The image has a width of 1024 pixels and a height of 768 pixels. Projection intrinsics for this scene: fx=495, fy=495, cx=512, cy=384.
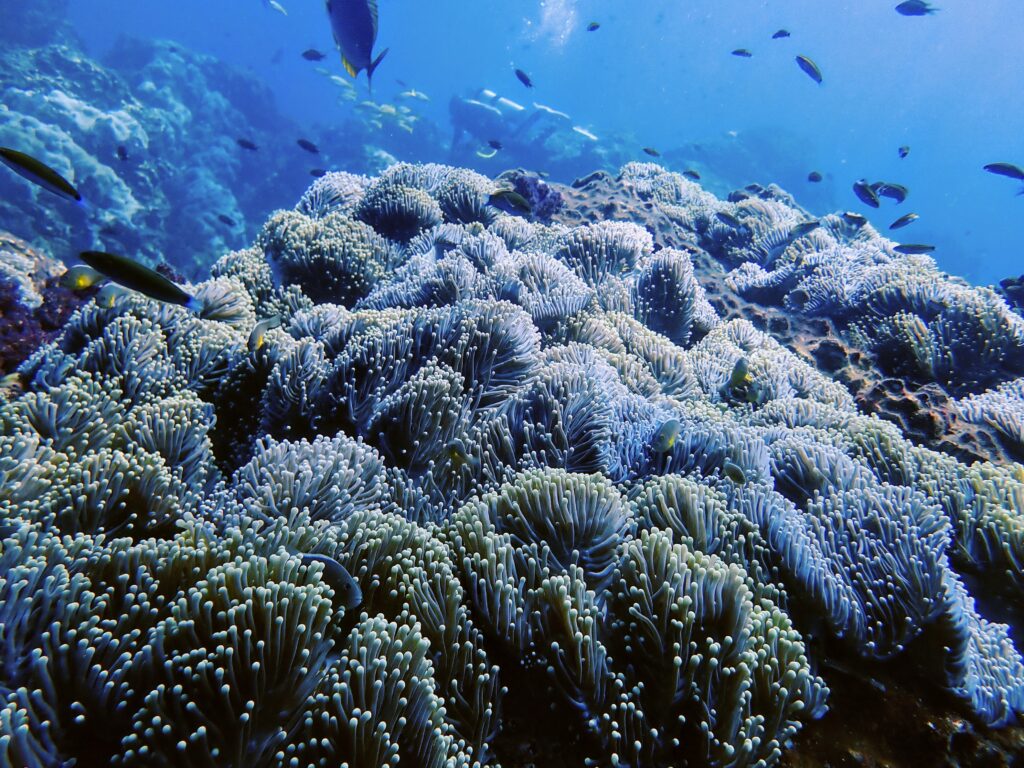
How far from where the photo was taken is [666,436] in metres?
2.72

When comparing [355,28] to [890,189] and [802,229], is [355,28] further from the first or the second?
[890,189]

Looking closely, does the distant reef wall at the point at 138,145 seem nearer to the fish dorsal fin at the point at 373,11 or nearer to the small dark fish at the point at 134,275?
the fish dorsal fin at the point at 373,11

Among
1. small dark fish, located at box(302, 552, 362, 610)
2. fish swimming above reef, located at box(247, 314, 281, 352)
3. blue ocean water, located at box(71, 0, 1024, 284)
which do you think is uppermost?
blue ocean water, located at box(71, 0, 1024, 284)

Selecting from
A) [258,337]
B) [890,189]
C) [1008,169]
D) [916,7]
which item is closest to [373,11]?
[258,337]

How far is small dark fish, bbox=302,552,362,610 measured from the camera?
1.71 meters

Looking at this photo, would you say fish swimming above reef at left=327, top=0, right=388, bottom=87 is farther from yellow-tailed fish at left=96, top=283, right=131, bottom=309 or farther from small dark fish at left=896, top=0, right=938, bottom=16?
small dark fish at left=896, top=0, right=938, bottom=16

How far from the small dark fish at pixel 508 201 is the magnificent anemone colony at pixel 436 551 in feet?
9.87

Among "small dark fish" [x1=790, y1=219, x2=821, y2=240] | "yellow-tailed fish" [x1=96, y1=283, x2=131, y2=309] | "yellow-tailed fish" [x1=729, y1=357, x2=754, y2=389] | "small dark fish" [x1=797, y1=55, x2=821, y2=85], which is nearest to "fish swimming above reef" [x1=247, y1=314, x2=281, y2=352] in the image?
"yellow-tailed fish" [x1=96, y1=283, x2=131, y2=309]

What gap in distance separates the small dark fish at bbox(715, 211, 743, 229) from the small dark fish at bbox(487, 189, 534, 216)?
4.19m

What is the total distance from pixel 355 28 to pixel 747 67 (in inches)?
6848

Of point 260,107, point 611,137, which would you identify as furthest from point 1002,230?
point 260,107

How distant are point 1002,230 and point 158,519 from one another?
141468mm

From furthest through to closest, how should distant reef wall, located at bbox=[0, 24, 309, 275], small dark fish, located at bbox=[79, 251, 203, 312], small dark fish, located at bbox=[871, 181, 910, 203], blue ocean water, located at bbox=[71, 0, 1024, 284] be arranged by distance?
1. blue ocean water, located at bbox=[71, 0, 1024, 284]
2. distant reef wall, located at bbox=[0, 24, 309, 275]
3. small dark fish, located at bbox=[871, 181, 910, 203]
4. small dark fish, located at bbox=[79, 251, 203, 312]

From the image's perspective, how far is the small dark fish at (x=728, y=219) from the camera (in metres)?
8.77
